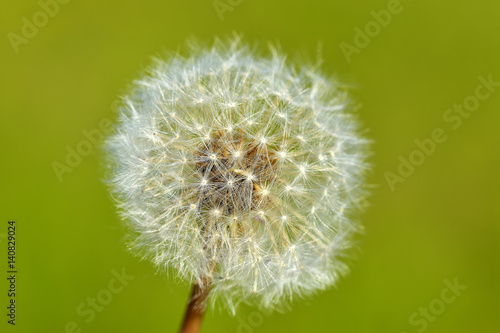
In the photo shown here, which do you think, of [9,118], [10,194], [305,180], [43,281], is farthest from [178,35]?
[305,180]

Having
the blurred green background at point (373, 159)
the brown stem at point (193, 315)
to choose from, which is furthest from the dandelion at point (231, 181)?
the blurred green background at point (373, 159)

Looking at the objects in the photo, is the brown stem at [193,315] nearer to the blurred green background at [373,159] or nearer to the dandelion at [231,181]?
the dandelion at [231,181]

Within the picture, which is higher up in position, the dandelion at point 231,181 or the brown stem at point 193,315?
the dandelion at point 231,181

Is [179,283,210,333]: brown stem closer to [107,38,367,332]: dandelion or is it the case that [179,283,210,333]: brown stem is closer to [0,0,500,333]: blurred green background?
[107,38,367,332]: dandelion

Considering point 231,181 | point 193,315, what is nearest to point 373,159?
point 231,181

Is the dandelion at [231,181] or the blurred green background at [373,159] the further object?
Result: the blurred green background at [373,159]
